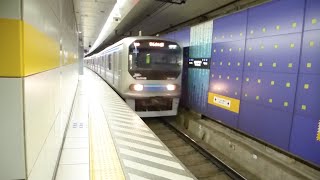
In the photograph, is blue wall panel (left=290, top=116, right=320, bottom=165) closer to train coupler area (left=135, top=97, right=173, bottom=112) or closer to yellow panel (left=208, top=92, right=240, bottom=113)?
yellow panel (left=208, top=92, right=240, bottom=113)

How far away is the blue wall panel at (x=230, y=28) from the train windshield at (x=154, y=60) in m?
1.48

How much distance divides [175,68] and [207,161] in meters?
3.24

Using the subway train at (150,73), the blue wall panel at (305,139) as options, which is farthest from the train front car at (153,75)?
the blue wall panel at (305,139)

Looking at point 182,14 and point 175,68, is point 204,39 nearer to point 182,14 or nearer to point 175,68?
point 175,68

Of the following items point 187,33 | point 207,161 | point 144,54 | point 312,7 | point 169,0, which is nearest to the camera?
point 312,7

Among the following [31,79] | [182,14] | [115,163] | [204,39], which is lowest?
[115,163]

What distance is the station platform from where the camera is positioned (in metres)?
2.54

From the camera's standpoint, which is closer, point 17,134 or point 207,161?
point 17,134

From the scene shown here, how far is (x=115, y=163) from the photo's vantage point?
278cm

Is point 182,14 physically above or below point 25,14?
above

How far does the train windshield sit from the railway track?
1.71 metres

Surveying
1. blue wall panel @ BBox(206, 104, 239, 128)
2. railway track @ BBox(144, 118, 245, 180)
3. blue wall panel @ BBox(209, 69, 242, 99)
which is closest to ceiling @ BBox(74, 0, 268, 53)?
blue wall panel @ BBox(209, 69, 242, 99)

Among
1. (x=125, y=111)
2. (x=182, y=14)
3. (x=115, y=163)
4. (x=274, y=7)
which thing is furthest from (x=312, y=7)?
(x=182, y=14)

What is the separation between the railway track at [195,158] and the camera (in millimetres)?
4418
